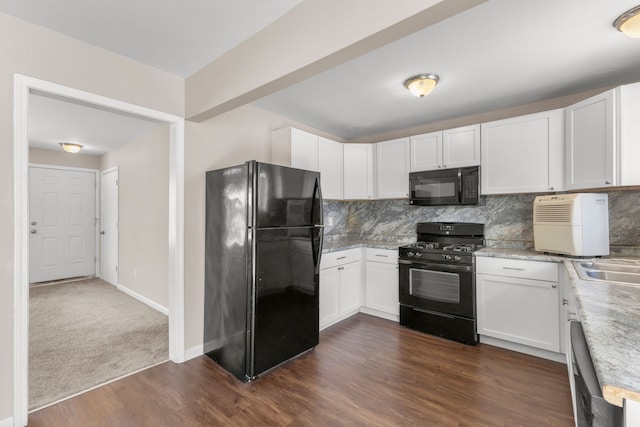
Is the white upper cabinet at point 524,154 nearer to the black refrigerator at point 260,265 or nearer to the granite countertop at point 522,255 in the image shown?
the granite countertop at point 522,255

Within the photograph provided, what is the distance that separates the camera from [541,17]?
171 cm

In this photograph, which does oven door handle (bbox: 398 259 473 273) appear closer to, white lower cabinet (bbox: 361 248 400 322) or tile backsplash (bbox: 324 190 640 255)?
white lower cabinet (bbox: 361 248 400 322)

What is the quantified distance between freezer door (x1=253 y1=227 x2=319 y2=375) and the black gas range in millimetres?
1126

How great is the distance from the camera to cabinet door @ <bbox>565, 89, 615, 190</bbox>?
2.25 metres

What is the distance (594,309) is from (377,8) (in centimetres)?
156

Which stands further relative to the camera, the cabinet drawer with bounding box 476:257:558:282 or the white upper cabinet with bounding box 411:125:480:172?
the white upper cabinet with bounding box 411:125:480:172

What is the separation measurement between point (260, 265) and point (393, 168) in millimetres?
2242

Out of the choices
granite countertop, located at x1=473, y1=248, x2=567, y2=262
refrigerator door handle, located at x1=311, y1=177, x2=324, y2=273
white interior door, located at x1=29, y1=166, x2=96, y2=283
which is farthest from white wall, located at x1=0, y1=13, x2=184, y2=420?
white interior door, located at x1=29, y1=166, x2=96, y2=283

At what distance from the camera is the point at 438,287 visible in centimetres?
306

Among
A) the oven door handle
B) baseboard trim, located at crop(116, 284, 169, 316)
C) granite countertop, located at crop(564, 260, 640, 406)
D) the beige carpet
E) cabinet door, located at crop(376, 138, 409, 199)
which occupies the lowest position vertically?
the beige carpet

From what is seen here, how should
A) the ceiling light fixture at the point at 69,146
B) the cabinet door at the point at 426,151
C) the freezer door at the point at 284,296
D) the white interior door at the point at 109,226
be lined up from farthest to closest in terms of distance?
the white interior door at the point at 109,226, the ceiling light fixture at the point at 69,146, the cabinet door at the point at 426,151, the freezer door at the point at 284,296

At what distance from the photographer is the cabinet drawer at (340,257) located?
124 inches

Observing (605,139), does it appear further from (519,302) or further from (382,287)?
(382,287)

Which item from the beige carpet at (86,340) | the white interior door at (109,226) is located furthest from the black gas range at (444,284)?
the white interior door at (109,226)
